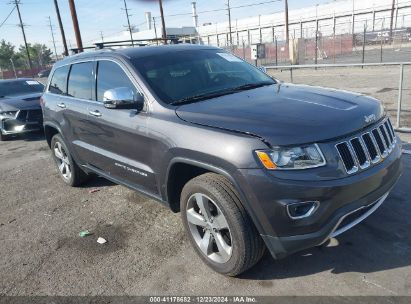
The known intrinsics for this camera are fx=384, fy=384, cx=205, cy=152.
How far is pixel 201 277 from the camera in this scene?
321 cm

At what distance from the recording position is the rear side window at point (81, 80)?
4.56 metres

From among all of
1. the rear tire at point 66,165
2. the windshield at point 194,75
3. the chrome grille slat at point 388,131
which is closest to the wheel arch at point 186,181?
the windshield at point 194,75

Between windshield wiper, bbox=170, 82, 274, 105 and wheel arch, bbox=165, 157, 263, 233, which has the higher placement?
windshield wiper, bbox=170, 82, 274, 105

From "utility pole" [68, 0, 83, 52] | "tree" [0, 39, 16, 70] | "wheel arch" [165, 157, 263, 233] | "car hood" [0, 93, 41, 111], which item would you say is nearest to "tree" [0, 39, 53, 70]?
"tree" [0, 39, 16, 70]

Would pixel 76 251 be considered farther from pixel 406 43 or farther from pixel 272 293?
pixel 406 43

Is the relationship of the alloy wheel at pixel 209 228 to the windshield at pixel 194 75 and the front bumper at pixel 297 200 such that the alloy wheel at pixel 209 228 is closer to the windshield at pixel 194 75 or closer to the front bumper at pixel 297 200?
the front bumper at pixel 297 200

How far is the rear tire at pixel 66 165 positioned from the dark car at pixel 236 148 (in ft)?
3.58

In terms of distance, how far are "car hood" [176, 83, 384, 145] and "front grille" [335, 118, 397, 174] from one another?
0.28 feet

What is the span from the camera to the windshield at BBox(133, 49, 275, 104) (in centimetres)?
367

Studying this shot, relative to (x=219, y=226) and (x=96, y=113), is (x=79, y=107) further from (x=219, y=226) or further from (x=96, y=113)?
(x=219, y=226)

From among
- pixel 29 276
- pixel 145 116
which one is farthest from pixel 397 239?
pixel 29 276

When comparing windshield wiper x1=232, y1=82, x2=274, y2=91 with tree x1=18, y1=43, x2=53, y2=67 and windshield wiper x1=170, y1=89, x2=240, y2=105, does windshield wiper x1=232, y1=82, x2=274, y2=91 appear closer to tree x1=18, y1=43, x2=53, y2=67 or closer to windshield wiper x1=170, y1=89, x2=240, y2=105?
windshield wiper x1=170, y1=89, x2=240, y2=105

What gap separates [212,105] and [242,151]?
30.0 inches

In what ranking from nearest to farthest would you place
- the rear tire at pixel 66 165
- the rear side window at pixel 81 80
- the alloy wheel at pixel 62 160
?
1. the rear side window at pixel 81 80
2. the rear tire at pixel 66 165
3. the alloy wheel at pixel 62 160
